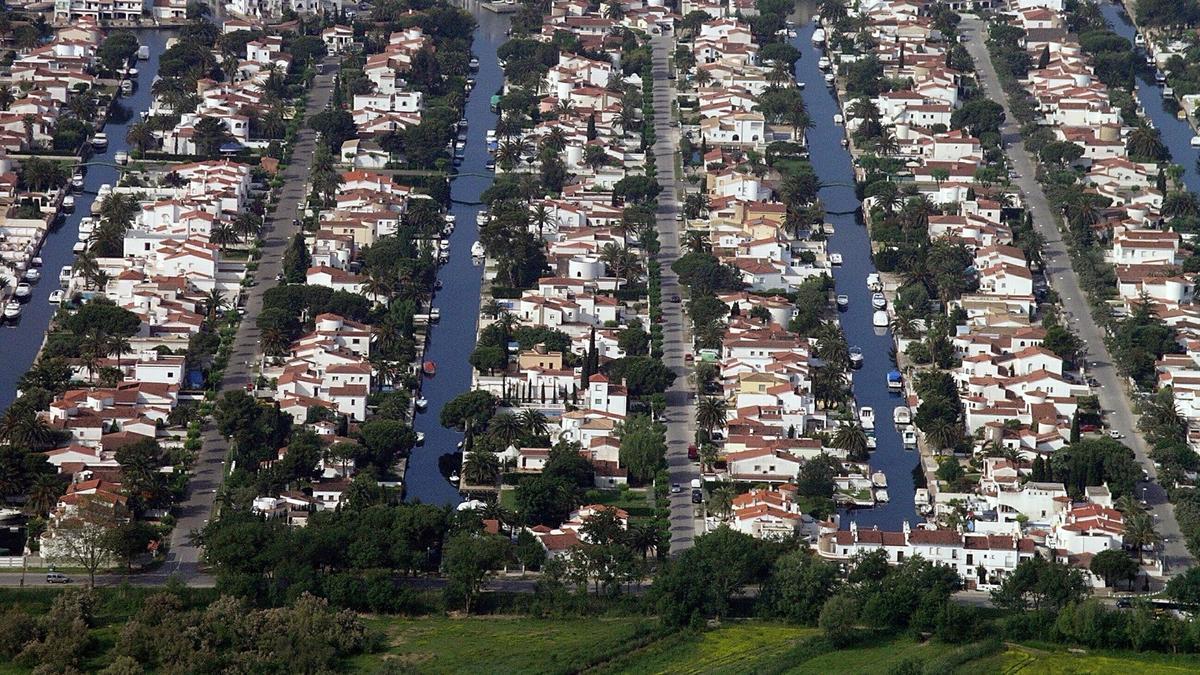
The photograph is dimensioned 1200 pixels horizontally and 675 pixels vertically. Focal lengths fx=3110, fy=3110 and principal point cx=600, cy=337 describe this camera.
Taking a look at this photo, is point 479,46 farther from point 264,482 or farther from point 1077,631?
point 1077,631

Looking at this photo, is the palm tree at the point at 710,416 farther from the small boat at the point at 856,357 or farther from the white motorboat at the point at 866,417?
the small boat at the point at 856,357

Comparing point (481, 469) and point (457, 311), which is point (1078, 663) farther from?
point (457, 311)

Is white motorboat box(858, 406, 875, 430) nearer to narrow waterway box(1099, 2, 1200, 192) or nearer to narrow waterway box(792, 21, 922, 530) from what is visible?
narrow waterway box(792, 21, 922, 530)

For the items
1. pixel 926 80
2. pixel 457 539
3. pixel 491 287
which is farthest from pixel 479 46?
pixel 457 539

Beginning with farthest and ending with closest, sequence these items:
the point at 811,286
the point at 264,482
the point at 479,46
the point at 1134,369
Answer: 1. the point at 479,46
2. the point at 811,286
3. the point at 1134,369
4. the point at 264,482

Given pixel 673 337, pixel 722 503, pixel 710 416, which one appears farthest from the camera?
pixel 673 337

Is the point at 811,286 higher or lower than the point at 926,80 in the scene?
lower

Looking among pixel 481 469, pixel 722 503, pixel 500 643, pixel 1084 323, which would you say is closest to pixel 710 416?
pixel 722 503
